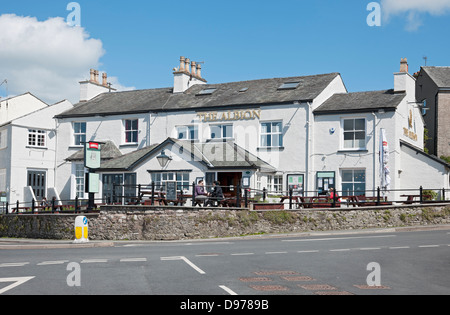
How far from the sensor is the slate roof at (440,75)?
2108 inches

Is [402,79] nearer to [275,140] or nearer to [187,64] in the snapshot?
[275,140]

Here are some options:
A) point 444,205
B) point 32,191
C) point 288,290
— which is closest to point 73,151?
point 32,191

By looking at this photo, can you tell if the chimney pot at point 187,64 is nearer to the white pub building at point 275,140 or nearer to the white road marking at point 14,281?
the white pub building at point 275,140

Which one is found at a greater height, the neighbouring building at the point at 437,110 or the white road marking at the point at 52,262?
the neighbouring building at the point at 437,110

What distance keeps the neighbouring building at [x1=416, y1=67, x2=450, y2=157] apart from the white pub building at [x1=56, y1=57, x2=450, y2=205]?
50.2ft

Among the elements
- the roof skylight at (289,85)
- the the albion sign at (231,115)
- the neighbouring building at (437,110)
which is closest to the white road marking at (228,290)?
the the albion sign at (231,115)

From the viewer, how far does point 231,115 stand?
119ft

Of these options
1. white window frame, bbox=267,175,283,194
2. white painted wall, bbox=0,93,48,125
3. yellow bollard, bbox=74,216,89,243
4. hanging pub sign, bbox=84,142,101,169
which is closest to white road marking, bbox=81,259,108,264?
yellow bollard, bbox=74,216,89,243

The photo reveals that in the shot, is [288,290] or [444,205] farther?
[444,205]

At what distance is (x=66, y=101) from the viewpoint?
4297 centimetres

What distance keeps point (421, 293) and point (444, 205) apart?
18865mm

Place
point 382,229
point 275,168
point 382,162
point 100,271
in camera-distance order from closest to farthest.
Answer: point 100,271 → point 382,229 → point 382,162 → point 275,168
